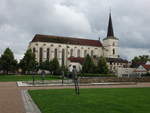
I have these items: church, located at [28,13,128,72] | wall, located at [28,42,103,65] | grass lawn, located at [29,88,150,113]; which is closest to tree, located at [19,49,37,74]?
church, located at [28,13,128,72]

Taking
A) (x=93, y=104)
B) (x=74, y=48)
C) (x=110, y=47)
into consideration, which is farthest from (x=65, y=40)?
(x=93, y=104)

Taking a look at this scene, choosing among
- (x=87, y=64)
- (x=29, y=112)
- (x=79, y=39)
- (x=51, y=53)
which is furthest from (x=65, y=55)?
(x=29, y=112)

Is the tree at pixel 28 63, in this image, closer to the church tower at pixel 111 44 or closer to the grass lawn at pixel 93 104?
the church tower at pixel 111 44

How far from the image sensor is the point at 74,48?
404ft

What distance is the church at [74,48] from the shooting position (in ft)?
372

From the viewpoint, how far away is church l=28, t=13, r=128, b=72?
11344 centimetres

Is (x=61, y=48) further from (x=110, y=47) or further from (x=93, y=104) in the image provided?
(x=93, y=104)

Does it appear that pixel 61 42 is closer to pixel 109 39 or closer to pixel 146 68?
pixel 109 39

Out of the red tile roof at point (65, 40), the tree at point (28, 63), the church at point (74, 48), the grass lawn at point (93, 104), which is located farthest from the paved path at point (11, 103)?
the red tile roof at point (65, 40)

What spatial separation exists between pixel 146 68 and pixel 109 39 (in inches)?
1768

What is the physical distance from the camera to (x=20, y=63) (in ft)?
257

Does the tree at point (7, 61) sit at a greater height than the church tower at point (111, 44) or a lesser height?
lesser

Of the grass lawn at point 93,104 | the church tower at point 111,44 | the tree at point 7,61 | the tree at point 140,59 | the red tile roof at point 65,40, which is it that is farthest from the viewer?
the church tower at point 111,44

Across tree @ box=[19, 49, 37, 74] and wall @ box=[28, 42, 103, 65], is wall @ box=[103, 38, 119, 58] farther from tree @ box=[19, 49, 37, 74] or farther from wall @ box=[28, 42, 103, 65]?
tree @ box=[19, 49, 37, 74]
